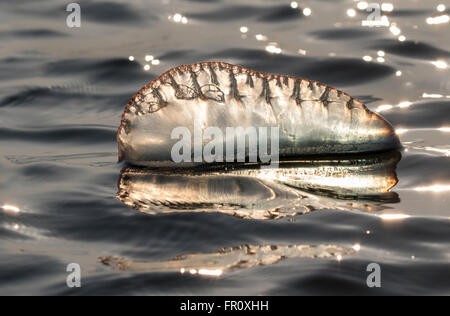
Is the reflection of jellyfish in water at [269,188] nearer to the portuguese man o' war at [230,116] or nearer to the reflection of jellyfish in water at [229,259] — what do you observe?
the portuguese man o' war at [230,116]

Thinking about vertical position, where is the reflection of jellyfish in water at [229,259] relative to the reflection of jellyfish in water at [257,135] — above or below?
below

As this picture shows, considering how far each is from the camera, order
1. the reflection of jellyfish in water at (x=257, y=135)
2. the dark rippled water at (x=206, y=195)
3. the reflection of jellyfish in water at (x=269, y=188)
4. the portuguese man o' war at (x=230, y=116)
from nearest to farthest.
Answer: the dark rippled water at (x=206, y=195), the reflection of jellyfish in water at (x=269, y=188), the reflection of jellyfish in water at (x=257, y=135), the portuguese man o' war at (x=230, y=116)

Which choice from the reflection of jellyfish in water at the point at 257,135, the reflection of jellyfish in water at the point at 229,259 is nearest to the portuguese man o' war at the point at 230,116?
the reflection of jellyfish in water at the point at 257,135

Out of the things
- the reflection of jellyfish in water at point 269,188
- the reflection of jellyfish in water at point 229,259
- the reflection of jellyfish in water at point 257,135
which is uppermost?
the reflection of jellyfish in water at point 257,135

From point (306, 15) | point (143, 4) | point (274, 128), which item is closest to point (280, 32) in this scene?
point (306, 15)

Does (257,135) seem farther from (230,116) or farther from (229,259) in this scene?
(229,259)
